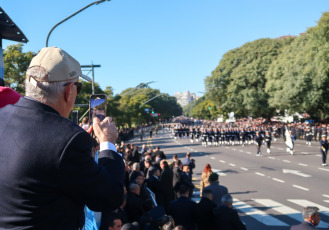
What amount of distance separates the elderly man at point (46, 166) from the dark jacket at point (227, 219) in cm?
454

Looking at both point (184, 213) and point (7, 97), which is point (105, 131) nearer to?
point (7, 97)

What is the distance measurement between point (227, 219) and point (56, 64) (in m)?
4.87

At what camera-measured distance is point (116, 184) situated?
1.58 metres

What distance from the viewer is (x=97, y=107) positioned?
2.26 m

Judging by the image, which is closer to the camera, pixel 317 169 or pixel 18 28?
pixel 18 28

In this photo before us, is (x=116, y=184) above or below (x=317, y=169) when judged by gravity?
above

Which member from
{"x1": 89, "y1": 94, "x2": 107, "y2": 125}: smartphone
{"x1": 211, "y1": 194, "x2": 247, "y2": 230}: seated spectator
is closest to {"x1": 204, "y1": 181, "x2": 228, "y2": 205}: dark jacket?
{"x1": 211, "y1": 194, "x2": 247, "y2": 230}: seated spectator

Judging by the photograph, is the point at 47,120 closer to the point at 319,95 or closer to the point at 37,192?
the point at 37,192

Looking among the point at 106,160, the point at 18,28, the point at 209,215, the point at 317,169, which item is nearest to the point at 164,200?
the point at 209,215

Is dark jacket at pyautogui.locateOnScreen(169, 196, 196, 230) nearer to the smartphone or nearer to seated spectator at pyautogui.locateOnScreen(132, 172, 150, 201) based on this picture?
seated spectator at pyautogui.locateOnScreen(132, 172, 150, 201)

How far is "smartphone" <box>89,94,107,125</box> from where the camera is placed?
7.07 feet

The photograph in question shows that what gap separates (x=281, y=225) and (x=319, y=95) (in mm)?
27593

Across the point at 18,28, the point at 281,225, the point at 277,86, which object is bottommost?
the point at 281,225

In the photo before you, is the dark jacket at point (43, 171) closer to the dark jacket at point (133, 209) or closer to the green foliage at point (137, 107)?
the dark jacket at point (133, 209)
